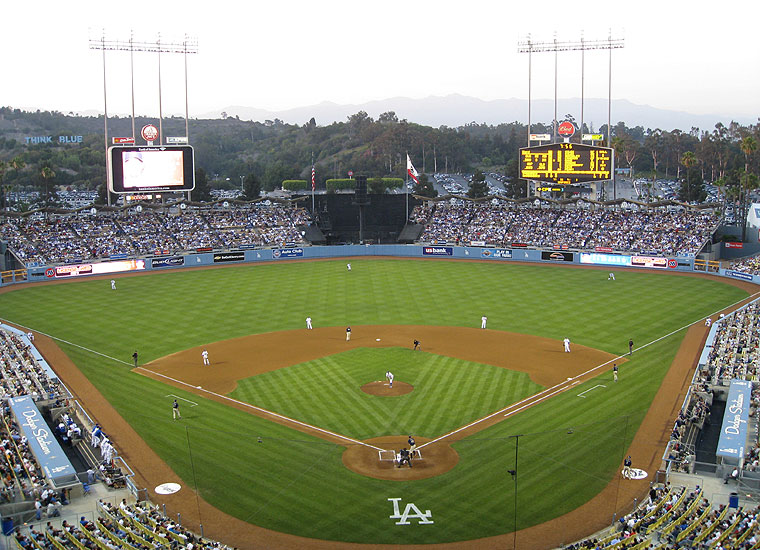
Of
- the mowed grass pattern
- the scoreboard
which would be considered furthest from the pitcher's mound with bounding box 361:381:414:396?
the scoreboard

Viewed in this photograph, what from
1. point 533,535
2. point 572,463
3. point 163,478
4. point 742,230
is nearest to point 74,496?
point 163,478

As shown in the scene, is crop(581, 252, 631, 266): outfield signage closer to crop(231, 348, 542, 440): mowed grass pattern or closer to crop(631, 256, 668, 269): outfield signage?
crop(631, 256, 668, 269): outfield signage

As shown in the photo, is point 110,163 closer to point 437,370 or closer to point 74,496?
point 437,370

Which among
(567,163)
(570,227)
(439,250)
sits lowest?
(439,250)

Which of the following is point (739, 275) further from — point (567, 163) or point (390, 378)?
point (390, 378)

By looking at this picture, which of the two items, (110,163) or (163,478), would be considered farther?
(110,163)

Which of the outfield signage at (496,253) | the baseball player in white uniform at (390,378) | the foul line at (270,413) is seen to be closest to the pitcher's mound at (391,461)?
the foul line at (270,413)

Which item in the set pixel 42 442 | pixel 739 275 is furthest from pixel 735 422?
pixel 739 275
